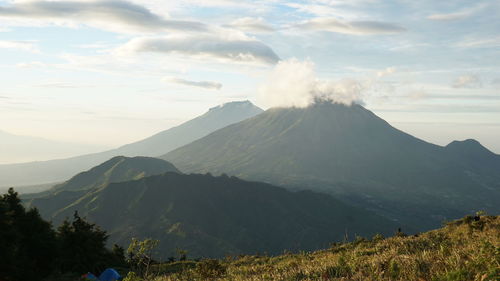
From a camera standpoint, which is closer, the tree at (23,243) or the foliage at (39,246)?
the tree at (23,243)

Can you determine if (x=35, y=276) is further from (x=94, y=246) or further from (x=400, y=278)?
(x=400, y=278)

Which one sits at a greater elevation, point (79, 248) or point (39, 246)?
point (39, 246)

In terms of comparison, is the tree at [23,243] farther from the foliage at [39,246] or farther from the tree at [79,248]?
the tree at [79,248]

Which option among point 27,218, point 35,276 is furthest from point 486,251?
point 27,218

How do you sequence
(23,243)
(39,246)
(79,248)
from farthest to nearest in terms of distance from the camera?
(79,248)
(39,246)
(23,243)

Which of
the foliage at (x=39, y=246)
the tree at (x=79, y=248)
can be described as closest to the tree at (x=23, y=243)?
the foliage at (x=39, y=246)

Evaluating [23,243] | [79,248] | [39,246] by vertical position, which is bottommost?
[79,248]

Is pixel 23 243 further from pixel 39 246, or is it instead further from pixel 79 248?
pixel 79 248

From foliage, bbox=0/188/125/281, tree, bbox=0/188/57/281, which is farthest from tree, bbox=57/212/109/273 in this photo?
tree, bbox=0/188/57/281

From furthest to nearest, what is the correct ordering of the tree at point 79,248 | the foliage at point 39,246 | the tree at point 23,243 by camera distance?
the tree at point 79,248
the foliage at point 39,246
the tree at point 23,243

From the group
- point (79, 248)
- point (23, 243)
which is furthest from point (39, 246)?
point (79, 248)

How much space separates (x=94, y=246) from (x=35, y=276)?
15.1 metres

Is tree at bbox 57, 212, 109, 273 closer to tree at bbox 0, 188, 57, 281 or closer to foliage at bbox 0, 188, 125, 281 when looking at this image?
foliage at bbox 0, 188, 125, 281

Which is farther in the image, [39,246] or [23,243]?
[39,246]
